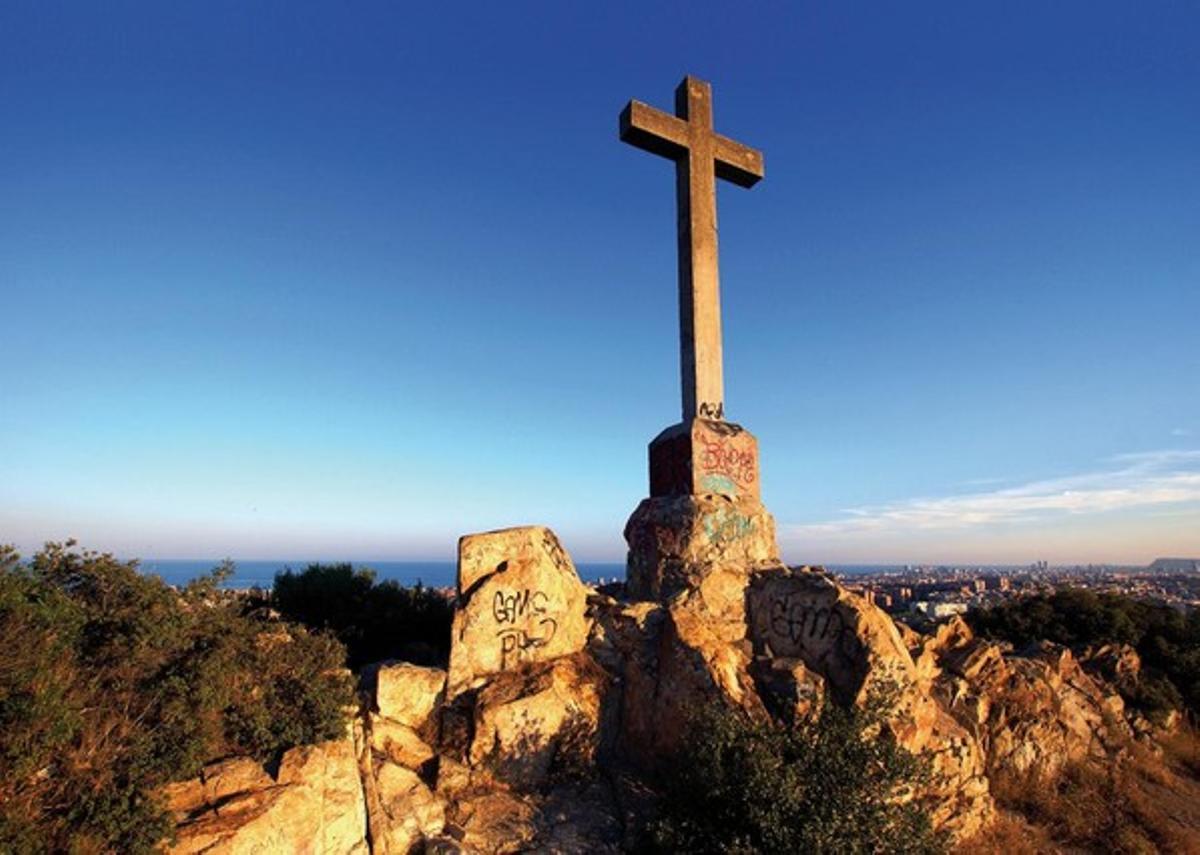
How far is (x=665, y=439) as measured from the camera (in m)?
11.2

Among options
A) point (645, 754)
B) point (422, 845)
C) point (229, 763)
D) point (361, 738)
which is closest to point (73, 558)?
point (229, 763)

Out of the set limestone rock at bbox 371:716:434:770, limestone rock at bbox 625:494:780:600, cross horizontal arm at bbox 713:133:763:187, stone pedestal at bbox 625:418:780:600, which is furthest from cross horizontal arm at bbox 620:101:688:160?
limestone rock at bbox 371:716:434:770

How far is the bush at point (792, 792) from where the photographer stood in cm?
616

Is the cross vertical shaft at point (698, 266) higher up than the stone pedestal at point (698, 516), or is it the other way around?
the cross vertical shaft at point (698, 266)

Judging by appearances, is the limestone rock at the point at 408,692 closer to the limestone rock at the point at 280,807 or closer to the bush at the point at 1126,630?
the limestone rock at the point at 280,807

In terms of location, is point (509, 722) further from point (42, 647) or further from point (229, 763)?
point (42, 647)

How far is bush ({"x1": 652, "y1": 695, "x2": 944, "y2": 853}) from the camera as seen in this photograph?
6164 mm

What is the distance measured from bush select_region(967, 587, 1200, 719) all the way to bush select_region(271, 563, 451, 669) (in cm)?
1226

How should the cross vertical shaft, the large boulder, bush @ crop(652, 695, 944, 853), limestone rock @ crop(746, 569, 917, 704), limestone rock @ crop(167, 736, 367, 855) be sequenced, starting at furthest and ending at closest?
1. the cross vertical shaft
2. limestone rock @ crop(746, 569, 917, 704)
3. the large boulder
4. bush @ crop(652, 695, 944, 853)
5. limestone rock @ crop(167, 736, 367, 855)

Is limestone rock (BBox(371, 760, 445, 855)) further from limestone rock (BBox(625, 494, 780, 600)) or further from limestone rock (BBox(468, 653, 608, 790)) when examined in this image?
limestone rock (BBox(625, 494, 780, 600))

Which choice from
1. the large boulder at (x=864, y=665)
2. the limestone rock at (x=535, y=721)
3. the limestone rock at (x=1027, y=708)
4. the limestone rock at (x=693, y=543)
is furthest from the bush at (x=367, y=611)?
the limestone rock at (x=1027, y=708)

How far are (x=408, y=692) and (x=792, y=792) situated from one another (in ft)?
13.6

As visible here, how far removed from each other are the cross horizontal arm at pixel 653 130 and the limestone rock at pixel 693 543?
19.6ft

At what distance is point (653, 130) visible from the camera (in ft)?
38.2
